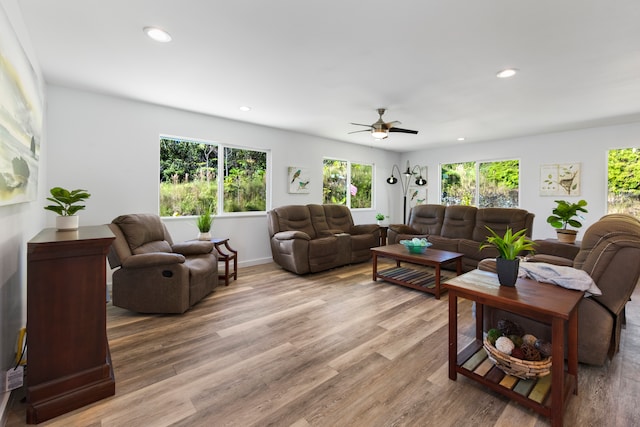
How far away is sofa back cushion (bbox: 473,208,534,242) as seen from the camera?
4.65 metres

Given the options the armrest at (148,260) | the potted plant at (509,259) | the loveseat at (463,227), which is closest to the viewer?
the potted plant at (509,259)

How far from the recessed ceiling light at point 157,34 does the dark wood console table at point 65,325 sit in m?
1.56

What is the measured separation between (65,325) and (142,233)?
171 centimetres

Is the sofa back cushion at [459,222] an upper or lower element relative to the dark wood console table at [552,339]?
upper

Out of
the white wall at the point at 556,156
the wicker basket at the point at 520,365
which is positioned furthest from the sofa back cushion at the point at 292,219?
the white wall at the point at 556,156

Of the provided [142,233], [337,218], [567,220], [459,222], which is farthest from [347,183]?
[142,233]

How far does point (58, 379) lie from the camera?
1.62m

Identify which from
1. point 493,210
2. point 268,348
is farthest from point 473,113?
point 268,348

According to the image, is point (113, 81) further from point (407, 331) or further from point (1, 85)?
point (407, 331)

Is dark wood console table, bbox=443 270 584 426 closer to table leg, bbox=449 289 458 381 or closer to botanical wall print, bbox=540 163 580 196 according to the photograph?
table leg, bbox=449 289 458 381

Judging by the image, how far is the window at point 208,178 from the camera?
4234 millimetres

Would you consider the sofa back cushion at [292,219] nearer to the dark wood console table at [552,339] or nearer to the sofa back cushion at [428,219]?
the sofa back cushion at [428,219]

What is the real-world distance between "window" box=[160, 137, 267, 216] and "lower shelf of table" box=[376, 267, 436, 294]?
246cm

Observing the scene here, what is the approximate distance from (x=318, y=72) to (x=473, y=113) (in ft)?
8.76
